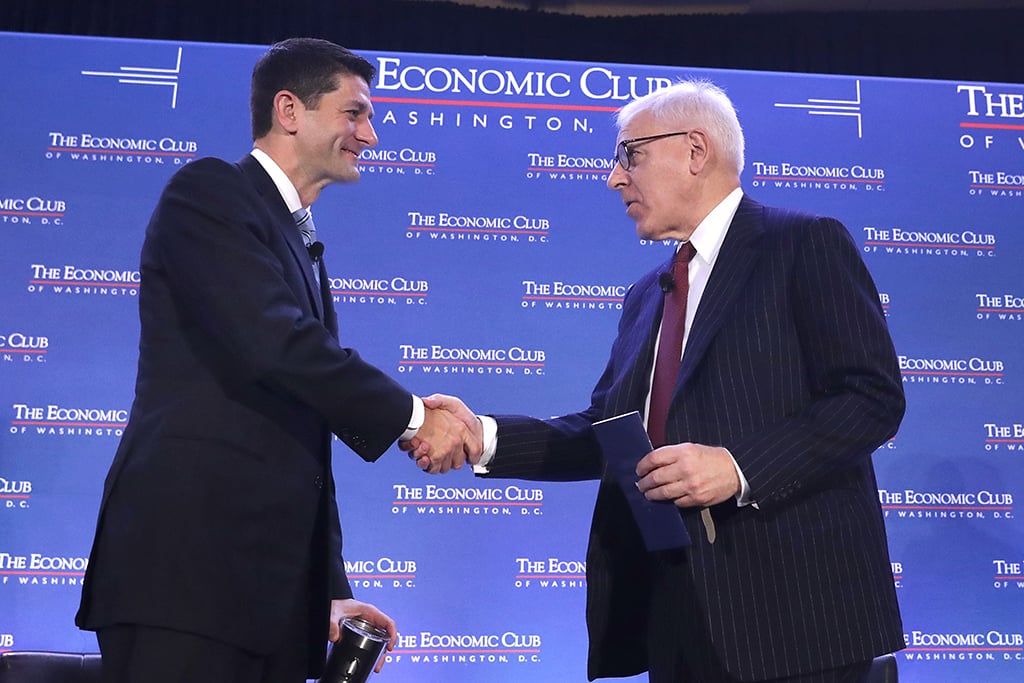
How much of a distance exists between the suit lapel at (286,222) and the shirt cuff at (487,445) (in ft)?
1.98

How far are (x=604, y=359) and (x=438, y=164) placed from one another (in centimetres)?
112

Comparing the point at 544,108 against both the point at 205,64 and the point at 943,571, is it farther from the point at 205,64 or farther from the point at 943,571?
the point at 943,571

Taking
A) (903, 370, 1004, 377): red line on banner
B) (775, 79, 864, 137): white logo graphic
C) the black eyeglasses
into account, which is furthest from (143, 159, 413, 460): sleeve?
(775, 79, 864, 137): white logo graphic

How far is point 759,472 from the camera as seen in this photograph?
182 centimetres

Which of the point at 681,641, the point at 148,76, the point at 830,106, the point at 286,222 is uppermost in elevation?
the point at 148,76

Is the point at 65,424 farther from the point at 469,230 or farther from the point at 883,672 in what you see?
the point at 883,672

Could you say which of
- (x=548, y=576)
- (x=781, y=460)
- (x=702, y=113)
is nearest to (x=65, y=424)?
(x=548, y=576)

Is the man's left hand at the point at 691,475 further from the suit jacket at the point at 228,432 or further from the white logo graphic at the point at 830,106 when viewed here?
the white logo graphic at the point at 830,106

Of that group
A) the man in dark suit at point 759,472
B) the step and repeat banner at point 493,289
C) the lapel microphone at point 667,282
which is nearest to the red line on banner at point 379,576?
the step and repeat banner at point 493,289

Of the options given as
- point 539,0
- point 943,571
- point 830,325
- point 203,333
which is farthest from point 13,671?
point 539,0

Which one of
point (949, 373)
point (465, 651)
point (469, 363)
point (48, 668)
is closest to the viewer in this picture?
point (48, 668)

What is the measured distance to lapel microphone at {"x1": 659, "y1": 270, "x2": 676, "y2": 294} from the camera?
7.45ft

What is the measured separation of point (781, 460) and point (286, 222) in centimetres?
113

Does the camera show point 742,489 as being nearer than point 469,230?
Yes
